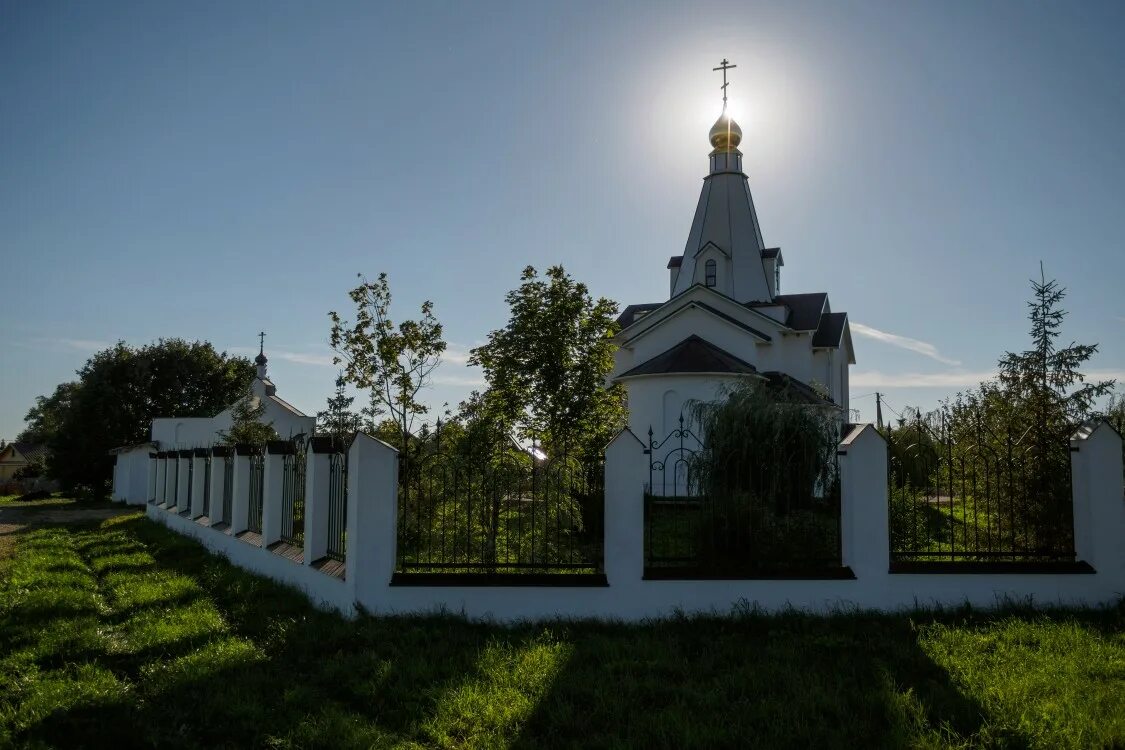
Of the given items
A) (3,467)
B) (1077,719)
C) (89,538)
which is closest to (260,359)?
(89,538)

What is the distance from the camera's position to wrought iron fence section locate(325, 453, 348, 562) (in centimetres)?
856

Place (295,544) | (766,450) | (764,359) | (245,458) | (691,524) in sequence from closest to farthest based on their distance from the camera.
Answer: (691,524), (295,544), (766,450), (245,458), (764,359)

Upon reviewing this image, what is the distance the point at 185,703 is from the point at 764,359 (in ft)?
83.1

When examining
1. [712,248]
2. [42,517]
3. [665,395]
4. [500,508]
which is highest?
[712,248]

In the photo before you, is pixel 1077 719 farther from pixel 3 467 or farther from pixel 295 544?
pixel 3 467

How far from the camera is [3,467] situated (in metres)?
79.5

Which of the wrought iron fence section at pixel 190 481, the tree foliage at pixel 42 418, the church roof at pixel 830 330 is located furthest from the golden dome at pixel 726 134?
the tree foliage at pixel 42 418

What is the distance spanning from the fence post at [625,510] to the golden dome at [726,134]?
1084 inches

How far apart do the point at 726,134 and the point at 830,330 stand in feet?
30.3

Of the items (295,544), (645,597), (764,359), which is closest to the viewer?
(645,597)

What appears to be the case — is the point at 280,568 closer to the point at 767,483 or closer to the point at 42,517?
the point at 767,483

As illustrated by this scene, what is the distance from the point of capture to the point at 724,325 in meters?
26.9

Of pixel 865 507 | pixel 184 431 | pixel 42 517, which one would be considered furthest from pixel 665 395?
pixel 184 431

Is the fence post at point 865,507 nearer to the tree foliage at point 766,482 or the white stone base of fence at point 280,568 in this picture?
the tree foliage at point 766,482
